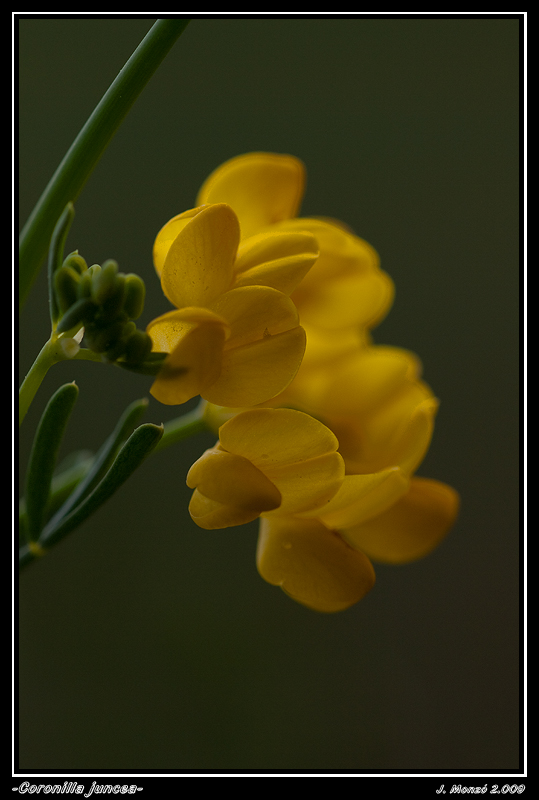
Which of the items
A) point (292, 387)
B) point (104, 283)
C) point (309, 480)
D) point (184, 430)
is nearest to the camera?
point (104, 283)

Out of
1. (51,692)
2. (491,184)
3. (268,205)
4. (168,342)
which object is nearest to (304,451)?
(168,342)

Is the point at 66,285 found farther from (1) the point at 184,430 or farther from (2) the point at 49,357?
(1) the point at 184,430

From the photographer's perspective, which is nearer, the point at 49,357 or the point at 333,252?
the point at 49,357

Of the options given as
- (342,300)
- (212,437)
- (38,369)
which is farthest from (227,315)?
(212,437)

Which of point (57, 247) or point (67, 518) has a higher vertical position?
point (57, 247)

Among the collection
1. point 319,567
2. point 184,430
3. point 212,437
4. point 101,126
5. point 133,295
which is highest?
point 101,126

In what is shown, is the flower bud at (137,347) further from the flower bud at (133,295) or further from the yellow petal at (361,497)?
the yellow petal at (361,497)

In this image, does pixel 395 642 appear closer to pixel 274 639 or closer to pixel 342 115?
pixel 274 639
